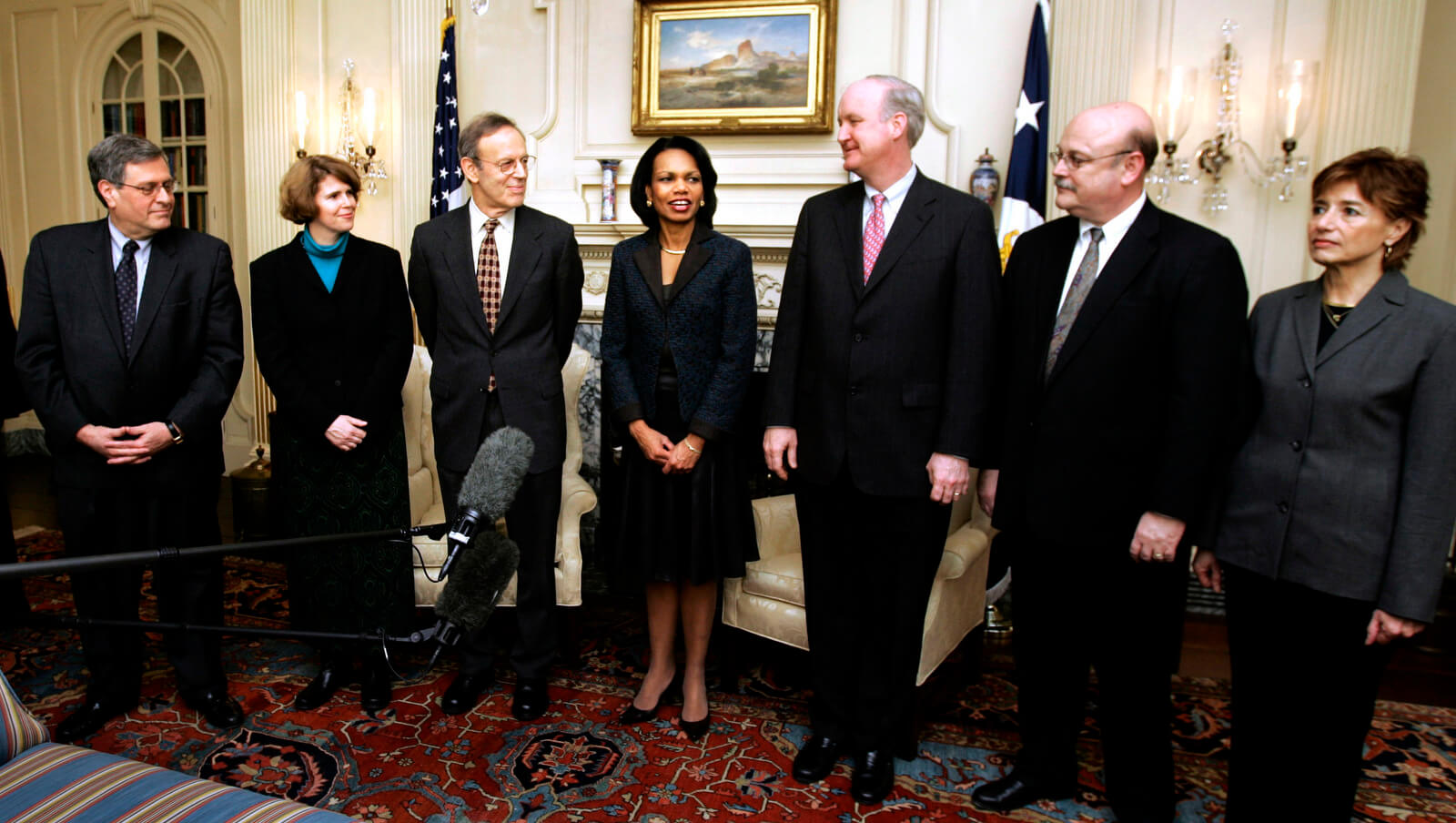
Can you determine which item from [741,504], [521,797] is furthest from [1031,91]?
[521,797]

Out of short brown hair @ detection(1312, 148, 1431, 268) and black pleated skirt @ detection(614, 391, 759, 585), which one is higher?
short brown hair @ detection(1312, 148, 1431, 268)

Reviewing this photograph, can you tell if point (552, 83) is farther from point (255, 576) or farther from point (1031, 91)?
point (255, 576)

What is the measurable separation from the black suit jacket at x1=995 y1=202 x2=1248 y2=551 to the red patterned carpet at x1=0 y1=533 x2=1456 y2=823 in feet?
1.89

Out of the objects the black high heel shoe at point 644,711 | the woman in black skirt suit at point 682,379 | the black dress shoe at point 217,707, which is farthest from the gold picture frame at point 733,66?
the black dress shoe at point 217,707

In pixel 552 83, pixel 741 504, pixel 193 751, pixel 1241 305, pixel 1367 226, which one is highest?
pixel 552 83

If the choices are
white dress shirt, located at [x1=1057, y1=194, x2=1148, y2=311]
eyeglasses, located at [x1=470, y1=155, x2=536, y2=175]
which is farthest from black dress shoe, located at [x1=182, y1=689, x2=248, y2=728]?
white dress shirt, located at [x1=1057, y1=194, x2=1148, y2=311]

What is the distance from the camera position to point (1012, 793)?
7.36ft

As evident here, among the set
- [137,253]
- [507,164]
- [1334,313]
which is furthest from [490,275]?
[1334,313]

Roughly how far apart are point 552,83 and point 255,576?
2793 mm

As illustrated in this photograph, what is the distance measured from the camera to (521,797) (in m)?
Result: 2.25

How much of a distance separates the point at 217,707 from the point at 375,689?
0.45 meters

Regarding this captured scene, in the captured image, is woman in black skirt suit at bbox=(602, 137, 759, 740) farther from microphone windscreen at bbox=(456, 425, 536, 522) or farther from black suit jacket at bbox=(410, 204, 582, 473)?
microphone windscreen at bbox=(456, 425, 536, 522)

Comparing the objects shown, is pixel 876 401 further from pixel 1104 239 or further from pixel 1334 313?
pixel 1334 313

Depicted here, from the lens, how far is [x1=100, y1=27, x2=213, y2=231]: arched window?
6.02m
